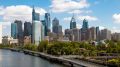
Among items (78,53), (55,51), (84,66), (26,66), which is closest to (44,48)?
(55,51)

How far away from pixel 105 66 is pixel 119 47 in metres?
46.6

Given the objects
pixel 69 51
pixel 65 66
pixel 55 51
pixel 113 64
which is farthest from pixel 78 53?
pixel 113 64

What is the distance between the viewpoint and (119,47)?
9894 centimetres

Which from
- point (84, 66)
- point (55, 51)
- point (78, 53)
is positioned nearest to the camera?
point (84, 66)

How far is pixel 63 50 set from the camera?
3733 inches

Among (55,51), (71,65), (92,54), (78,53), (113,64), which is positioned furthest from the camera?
(55,51)

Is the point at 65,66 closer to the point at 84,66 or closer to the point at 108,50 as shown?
the point at 84,66

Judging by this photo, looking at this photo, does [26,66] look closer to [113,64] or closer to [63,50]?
[113,64]

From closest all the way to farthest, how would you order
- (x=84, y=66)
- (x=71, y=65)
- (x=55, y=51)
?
(x=84, y=66) → (x=71, y=65) → (x=55, y=51)

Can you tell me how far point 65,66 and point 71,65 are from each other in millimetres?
1088

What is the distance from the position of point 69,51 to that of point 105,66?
4054 cm

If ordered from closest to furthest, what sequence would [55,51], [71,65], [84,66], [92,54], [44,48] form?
[84,66], [71,65], [92,54], [55,51], [44,48]

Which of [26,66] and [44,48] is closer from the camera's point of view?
[26,66]

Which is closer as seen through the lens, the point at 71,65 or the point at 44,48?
the point at 71,65
